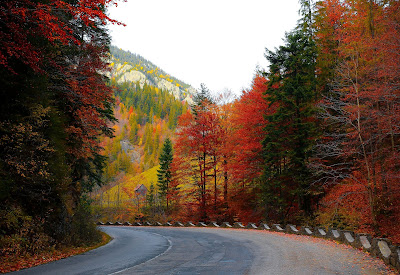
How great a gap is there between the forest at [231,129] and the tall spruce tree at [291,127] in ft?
0.39

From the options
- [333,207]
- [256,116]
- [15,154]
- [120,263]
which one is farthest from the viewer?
[256,116]

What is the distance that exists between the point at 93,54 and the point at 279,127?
14869 millimetres

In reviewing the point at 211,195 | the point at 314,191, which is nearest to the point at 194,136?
the point at 211,195

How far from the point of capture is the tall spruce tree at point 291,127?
21969 millimetres

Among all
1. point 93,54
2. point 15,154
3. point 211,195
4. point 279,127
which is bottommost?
point 211,195

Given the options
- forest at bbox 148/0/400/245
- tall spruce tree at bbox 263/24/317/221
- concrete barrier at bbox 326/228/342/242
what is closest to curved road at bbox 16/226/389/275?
concrete barrier at bbox 326/228/342/242

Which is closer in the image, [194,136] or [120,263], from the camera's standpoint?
[120,263]

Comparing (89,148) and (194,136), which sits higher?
(194,136)

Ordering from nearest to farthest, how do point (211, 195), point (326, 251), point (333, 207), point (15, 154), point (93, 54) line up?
point (15, 154) < point (326, 251) < point (93, 54) < point (333, 207) < point (211, 195)

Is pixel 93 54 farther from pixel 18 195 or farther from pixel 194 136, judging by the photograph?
pixel 194 136

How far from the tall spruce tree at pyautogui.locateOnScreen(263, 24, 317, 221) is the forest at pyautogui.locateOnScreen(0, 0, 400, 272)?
12 cm

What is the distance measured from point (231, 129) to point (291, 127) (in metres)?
11.4

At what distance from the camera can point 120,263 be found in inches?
388

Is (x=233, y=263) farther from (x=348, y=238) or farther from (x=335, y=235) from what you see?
(x=335, y=235)
